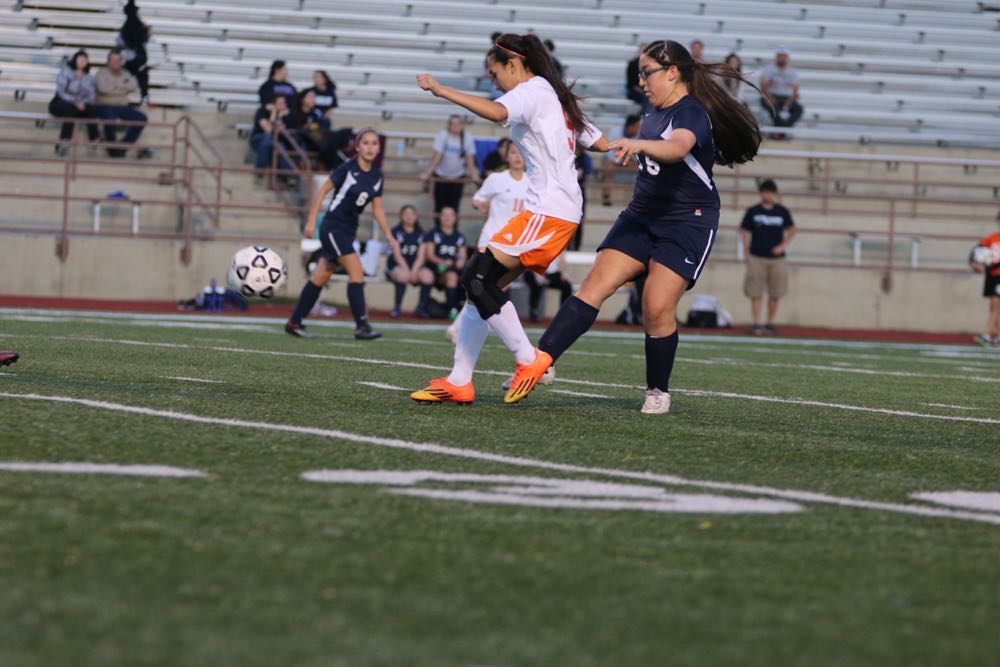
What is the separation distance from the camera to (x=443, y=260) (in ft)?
62.2

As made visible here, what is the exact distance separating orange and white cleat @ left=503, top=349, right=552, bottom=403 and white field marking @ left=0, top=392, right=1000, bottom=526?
151 cm

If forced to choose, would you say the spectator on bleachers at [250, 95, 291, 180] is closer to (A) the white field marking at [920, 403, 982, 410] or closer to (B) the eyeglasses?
(A) the white field marking at [920, 403, 982, 410]

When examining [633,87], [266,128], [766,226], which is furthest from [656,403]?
[633,87]

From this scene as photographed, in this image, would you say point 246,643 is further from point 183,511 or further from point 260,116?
point 260,116

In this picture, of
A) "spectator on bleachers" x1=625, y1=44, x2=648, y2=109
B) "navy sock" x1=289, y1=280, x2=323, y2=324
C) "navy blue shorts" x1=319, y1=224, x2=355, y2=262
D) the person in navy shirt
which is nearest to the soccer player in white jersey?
"navy blue shorts" x1=319, y1=224, x2=355, y2=262

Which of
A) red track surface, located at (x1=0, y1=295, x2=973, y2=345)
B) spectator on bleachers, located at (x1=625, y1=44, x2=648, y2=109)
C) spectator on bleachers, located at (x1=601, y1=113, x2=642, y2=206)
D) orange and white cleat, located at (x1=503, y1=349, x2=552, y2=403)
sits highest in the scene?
spectator on bleachers, located at (x1=625, y1=44, x2=648, y2=109)

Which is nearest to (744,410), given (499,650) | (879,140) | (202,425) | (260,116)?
(202,425)

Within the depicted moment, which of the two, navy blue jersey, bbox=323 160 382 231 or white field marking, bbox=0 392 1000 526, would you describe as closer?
white field marking, bbox=0 392 1000 526

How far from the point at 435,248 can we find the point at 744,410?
11806 millimetres

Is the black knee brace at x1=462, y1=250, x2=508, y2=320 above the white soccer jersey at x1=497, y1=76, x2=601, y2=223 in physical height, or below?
below

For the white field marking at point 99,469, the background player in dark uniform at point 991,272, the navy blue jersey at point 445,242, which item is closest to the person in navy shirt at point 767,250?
the background player in dark uniform at point 991,272

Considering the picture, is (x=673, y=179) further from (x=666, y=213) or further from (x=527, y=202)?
(x=527, y=202)

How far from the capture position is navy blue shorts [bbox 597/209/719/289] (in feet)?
23.5

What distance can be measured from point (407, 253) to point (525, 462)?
14.2 m
